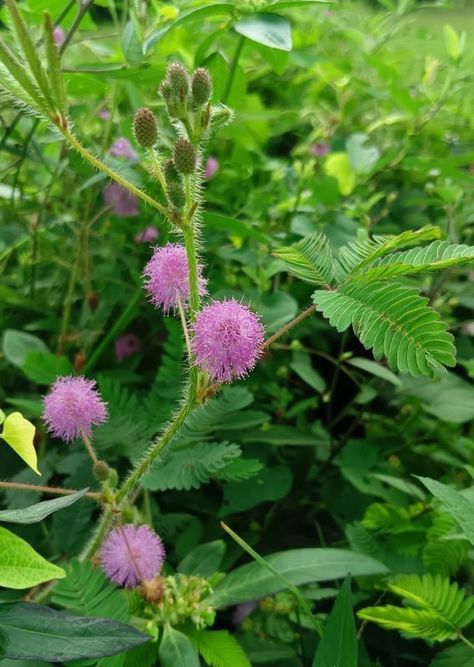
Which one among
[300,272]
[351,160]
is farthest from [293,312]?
[351,160]

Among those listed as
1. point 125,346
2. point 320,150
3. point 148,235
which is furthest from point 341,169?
point 125,346

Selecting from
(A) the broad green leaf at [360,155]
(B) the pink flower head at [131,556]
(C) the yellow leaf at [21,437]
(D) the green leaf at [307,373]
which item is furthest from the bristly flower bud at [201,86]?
(A) the broad green leaf at [360,155]

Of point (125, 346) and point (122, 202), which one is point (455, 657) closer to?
point (125, 346)

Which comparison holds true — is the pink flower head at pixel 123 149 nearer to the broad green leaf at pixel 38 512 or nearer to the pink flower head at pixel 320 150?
the pink flower head at pixel 320 150

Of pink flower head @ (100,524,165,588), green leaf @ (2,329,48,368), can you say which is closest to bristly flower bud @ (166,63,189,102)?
pink flower head @ (100,524,165,588)

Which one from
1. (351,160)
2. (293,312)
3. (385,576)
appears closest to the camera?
(385,576)

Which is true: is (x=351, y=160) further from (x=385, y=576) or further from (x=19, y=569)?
(x=19, y=569)

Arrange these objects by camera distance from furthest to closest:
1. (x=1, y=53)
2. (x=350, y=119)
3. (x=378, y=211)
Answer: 1. (x=350, y=119)
2. (x=378, y=211)
3. (x=1, y=53)
